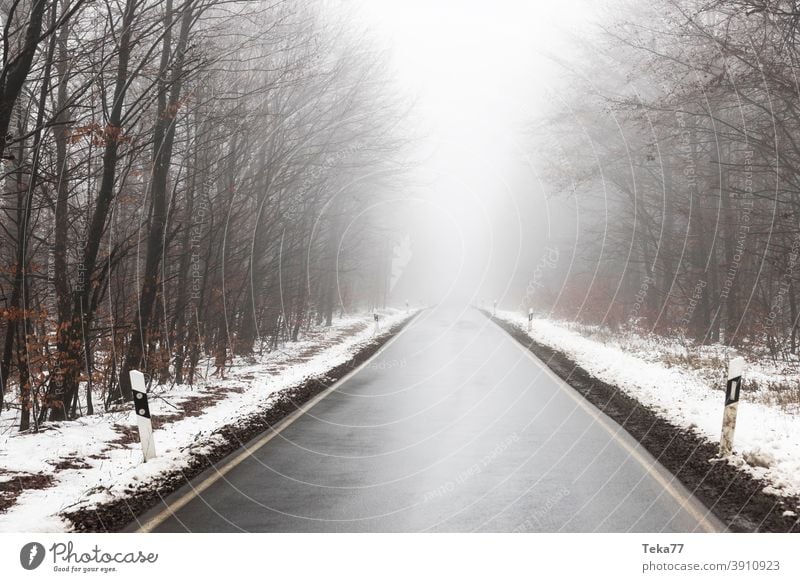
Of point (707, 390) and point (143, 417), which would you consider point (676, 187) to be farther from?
point (143, 417)

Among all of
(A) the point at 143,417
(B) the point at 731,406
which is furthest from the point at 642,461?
(A) the point at 143,417

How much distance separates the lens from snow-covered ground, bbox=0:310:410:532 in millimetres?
5656

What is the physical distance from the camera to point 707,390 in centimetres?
1157

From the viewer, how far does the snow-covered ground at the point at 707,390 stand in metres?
6.89

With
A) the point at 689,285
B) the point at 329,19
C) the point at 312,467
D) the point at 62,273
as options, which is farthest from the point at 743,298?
the point at 62,273

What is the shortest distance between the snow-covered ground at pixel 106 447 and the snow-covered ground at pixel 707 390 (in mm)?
6074

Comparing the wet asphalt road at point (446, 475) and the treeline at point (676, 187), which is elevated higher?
the treeline at point (676, 187)

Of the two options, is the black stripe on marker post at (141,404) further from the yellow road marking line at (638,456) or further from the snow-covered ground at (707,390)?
the snow-covered ground at (707,390)

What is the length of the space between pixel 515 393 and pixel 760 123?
744cm

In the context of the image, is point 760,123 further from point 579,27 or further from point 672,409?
point 579,27

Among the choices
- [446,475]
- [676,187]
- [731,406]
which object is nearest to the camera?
[446,475]

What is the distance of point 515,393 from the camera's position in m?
12.2

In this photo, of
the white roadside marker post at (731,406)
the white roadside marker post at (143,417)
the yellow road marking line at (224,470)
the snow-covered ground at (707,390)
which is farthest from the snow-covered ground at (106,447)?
the snow-covered ground at (707,390)

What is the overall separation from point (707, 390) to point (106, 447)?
971 centimetres
